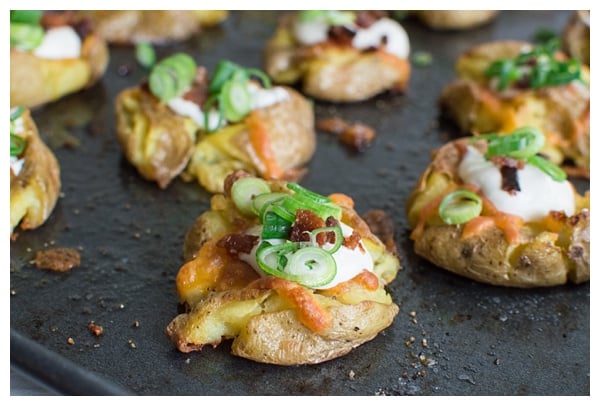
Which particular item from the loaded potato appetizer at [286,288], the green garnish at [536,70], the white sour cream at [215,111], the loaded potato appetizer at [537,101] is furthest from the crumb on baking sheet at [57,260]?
the green garnish at [536,70]

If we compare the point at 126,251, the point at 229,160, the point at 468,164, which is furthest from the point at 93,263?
the point at 468,164

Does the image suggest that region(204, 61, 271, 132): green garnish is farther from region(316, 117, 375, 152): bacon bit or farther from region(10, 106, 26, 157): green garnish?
region(10, 106, 26, 157): green garnish

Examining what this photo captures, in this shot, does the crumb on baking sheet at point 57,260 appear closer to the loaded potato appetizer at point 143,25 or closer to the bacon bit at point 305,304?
the bacon bit at point 305,304

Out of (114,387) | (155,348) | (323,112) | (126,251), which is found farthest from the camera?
(323,112)

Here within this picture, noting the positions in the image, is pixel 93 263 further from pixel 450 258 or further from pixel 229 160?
pixel 450 258

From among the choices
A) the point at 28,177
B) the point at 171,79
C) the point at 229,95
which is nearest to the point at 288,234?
the point at 229,95

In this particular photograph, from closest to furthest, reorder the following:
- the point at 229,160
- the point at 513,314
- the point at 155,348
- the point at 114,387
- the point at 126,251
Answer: the point at 114,387 → the point at 155,348 → the point at 513,314 → the point at 126,251 → the point at 229,160

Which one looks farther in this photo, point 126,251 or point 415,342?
point 126,251
